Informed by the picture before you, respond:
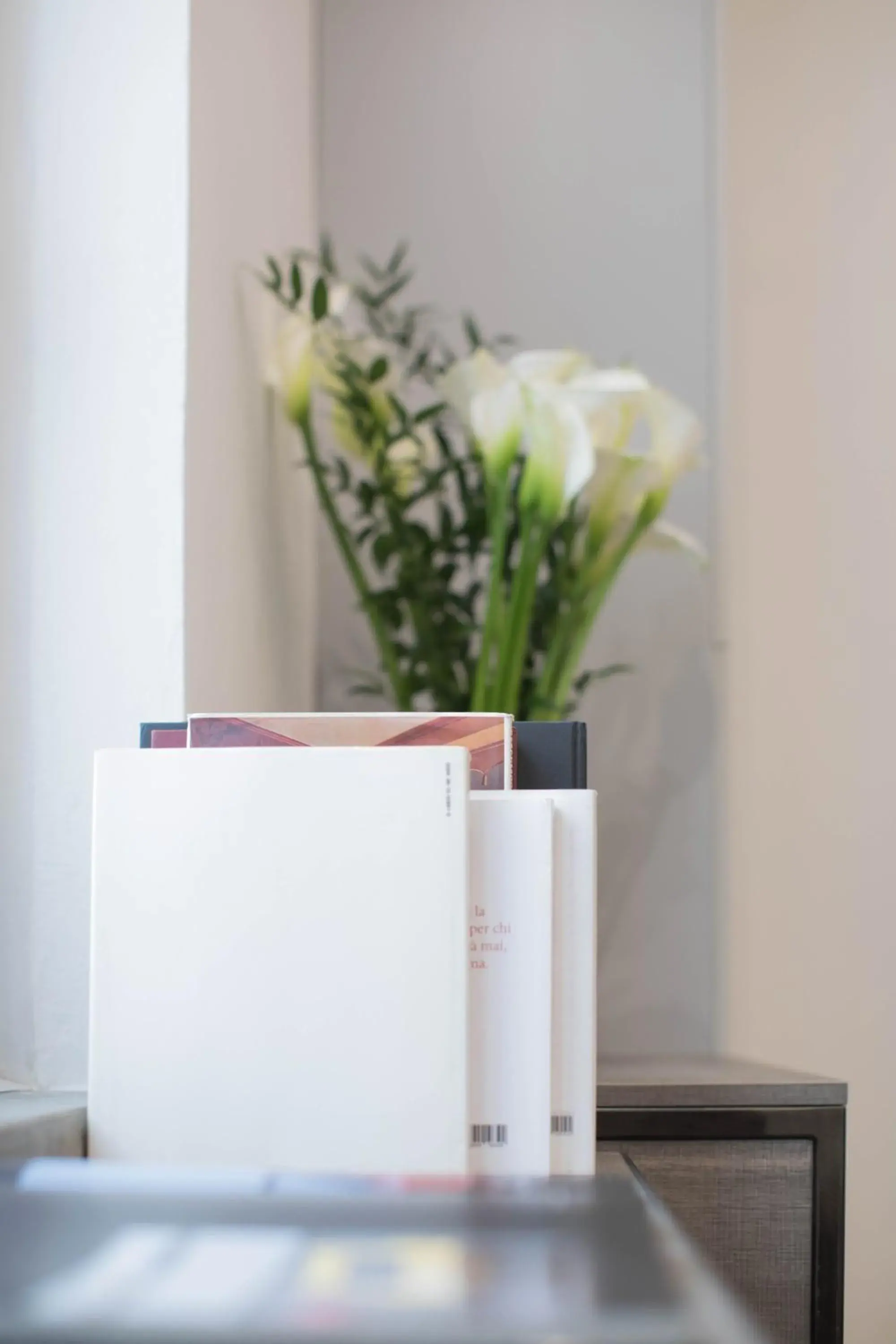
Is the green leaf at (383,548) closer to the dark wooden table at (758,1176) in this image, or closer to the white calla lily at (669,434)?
the white calla lily at (669,434)

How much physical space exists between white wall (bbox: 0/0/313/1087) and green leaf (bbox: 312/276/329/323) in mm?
214

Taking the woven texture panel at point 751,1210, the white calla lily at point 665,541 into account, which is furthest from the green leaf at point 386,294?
the woven texture panel at point 751,1210

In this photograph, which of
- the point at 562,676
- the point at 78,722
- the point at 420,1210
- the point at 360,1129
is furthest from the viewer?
the point at 562,676

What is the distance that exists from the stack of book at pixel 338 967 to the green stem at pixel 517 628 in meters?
0.54

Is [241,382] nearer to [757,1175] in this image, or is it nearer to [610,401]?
[610,401]

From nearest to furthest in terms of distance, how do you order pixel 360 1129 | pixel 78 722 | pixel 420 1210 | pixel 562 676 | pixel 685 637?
pixel 420 1210
pixel 360 1129
pixel 78 722
pixel 562 676
pixel 685 637

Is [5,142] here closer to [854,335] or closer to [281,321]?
[281,321]

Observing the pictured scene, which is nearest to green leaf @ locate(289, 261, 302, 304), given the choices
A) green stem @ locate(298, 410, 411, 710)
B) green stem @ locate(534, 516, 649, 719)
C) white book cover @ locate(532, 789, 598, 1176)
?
green stem @ locate(298, 410, 411, 710)

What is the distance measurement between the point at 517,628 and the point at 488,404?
201 mm

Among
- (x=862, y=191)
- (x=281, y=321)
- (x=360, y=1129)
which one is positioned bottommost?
(x=360, y=1129)

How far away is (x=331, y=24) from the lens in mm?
1624

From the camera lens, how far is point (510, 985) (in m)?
0.69

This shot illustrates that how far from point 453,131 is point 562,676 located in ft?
2.38

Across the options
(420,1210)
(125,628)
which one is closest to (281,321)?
(125,628)
